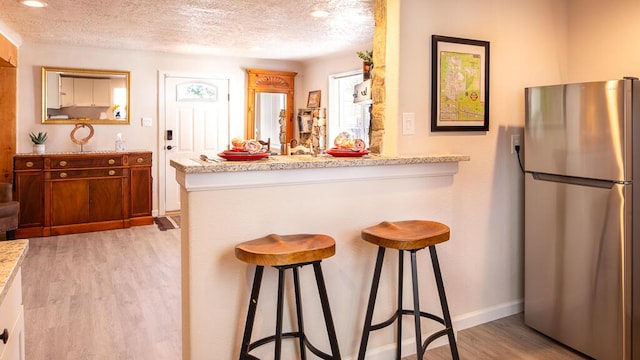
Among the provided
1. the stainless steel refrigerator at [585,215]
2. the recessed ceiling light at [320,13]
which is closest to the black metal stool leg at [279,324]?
the stainless steel refrigerator at [585,215]

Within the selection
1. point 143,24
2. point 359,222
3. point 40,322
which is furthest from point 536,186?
Result: point 143,24

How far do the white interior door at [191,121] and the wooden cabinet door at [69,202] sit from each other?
130 cm

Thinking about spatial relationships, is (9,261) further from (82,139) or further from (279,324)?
(82,139)

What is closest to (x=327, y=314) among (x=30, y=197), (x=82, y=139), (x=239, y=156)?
(x=239, y=156)

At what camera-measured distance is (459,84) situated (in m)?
2.81

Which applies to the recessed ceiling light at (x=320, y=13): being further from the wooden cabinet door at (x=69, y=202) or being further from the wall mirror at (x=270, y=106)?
the wooden cabinet door at (x=69, y=202)

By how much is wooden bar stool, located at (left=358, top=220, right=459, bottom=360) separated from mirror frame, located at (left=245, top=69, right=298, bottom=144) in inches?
210

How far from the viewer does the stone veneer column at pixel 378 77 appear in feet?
8.77

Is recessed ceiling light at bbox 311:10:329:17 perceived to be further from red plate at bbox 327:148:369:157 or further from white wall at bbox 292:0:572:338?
red plate at bbox 327:148:369:157

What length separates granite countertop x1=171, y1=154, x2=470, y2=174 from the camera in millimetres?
1893

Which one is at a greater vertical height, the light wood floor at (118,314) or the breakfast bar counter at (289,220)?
the breakfast bar counter at (289,220)

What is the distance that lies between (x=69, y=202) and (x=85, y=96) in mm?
1511

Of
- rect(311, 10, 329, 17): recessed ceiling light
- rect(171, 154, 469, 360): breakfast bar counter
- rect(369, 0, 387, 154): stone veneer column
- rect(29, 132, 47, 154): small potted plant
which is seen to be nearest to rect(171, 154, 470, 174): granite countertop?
rect(171, 154, 469, 360): breakfast bar counter

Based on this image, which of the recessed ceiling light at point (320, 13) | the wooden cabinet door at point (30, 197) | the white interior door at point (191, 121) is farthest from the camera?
the white interior door at point (191, 121)
